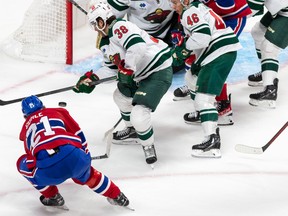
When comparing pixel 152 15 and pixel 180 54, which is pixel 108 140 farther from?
pixel 152 15

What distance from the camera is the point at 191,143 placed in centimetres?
455

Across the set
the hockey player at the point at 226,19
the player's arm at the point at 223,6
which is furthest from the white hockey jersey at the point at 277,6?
the player's arm at the point at 223,6

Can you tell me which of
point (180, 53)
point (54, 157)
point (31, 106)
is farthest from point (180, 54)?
point (54, 157)

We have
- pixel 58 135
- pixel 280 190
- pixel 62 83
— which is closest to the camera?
pixel 58 135

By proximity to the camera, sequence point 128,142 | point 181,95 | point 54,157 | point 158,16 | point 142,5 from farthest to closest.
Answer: point 158,16 < point 142,5 < point 181,95 < point 128,142 < point 54,157

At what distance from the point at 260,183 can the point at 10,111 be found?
165 cm

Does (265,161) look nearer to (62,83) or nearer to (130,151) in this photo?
(130,151)

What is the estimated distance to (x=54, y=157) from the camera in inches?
140

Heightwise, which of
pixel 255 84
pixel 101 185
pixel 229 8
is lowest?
pixel 255 84

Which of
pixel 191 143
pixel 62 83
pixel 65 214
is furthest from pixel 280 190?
pixel 62 83

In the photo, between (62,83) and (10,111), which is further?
(62,83)

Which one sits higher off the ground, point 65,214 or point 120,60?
point 120,60

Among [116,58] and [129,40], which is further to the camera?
[116,58]

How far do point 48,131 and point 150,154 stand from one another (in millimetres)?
820
